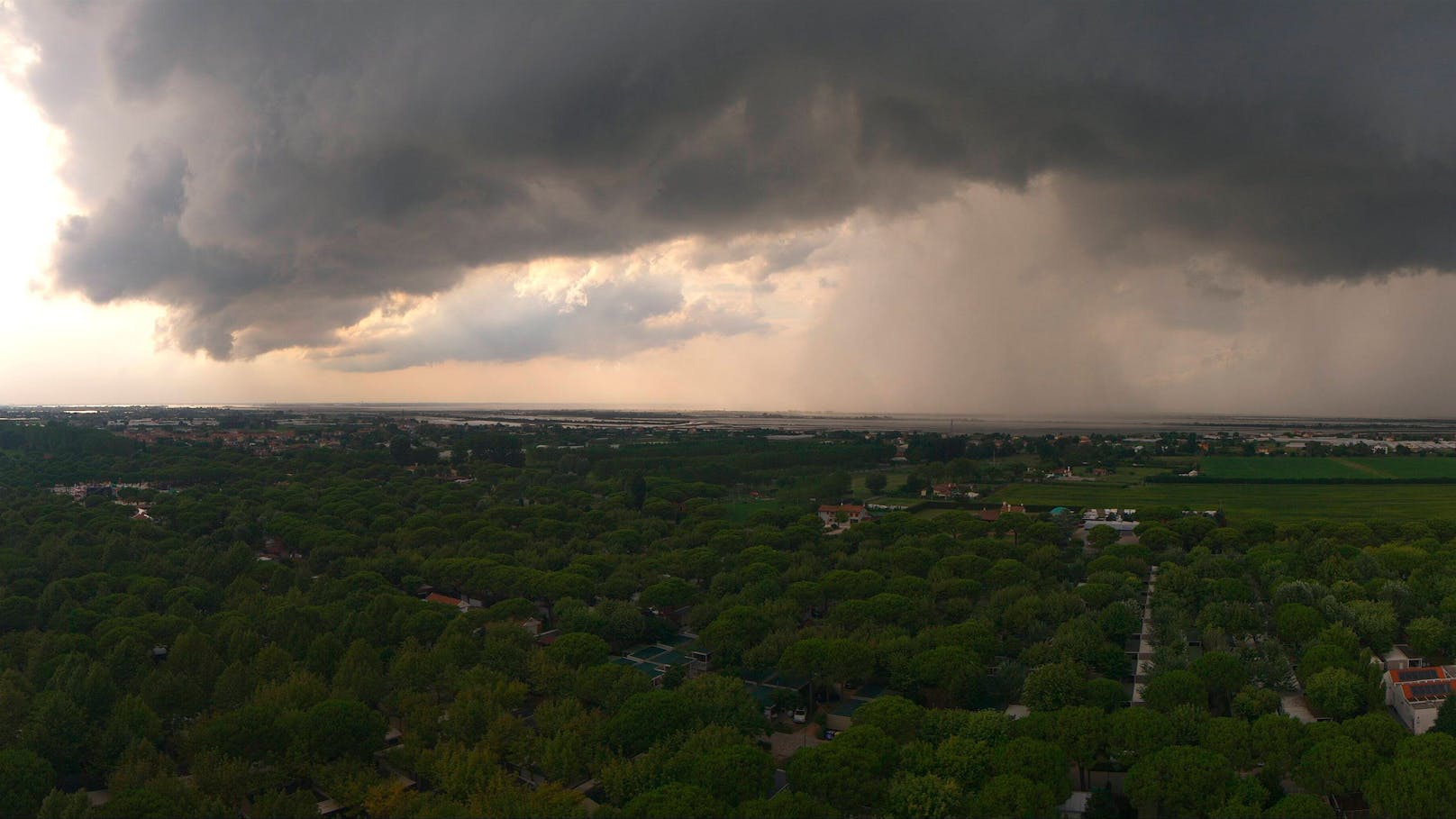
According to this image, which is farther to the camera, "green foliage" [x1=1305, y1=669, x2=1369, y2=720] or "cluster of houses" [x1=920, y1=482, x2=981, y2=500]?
"cluster of houses" [x1=920, y1=482, x2=981, y2=500]

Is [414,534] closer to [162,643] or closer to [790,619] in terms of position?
[162,643]

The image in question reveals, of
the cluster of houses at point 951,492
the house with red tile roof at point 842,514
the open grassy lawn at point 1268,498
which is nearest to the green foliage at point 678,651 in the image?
the house with red tile roof at point 842,514

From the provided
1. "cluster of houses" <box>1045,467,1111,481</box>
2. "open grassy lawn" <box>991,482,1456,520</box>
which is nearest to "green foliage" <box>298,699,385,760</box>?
"open grassy lawn" <box>991,482,1456,520</box>

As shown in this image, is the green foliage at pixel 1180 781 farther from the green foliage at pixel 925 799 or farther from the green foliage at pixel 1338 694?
the green foliage at pixel 1338 694

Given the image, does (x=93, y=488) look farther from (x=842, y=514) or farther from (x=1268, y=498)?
(x=1268, y=498)

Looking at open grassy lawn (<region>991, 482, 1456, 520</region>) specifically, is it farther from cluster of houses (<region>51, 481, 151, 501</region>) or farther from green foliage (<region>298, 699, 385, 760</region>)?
cluster of houses (<region>51, 481, 151, 501</region>)

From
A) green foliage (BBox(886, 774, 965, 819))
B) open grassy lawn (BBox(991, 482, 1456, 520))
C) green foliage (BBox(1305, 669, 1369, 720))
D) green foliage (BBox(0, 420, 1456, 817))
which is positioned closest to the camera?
green foliage (BBox(886, 774, 965, 819))
